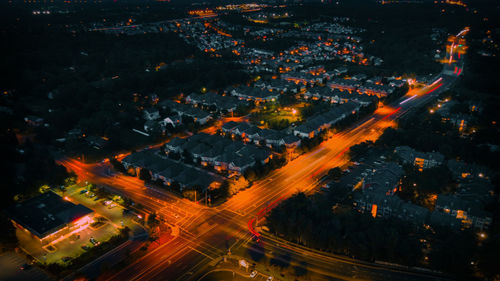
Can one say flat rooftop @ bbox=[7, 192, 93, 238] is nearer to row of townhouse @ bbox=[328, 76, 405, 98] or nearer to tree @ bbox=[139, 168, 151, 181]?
tree @ bbox=[139, 168, 151, 181]

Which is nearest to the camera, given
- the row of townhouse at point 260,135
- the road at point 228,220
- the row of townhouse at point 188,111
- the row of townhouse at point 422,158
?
the road at point 228,220

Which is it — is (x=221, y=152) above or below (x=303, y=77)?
below

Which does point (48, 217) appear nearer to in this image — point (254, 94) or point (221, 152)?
point (221, 152)

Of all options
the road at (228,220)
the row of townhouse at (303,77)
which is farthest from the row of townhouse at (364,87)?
the road at (228,220)

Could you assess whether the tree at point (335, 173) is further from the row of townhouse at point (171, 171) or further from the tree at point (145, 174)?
the tree at point (145, 174)

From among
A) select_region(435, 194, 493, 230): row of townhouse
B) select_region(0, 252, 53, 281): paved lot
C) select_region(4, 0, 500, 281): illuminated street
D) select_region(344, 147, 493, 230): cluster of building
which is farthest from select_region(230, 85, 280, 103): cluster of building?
select_region(0, 252, 53, 281): paved lot

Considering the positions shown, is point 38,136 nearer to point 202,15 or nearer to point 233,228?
point 233,228

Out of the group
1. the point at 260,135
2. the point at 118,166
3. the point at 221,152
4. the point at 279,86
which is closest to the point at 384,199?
the point at 221,152
